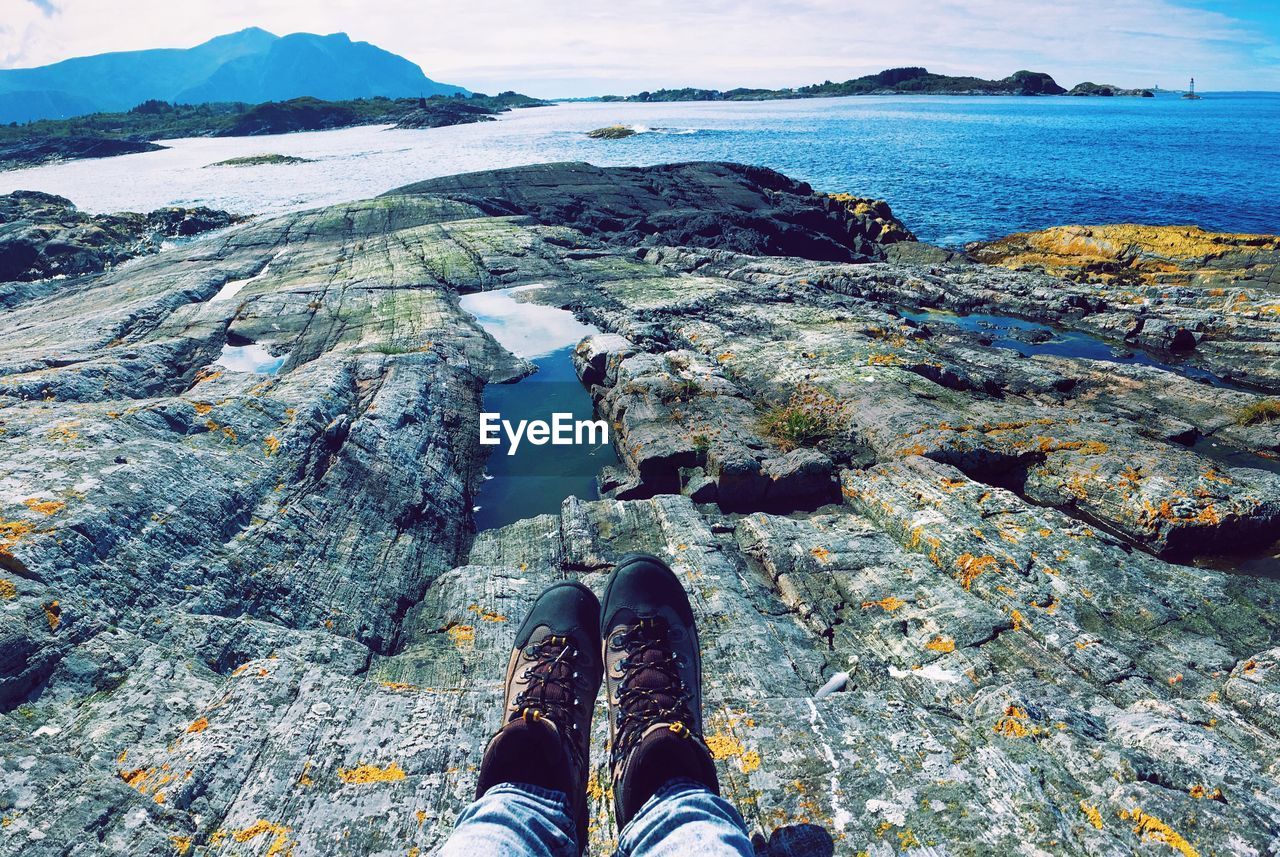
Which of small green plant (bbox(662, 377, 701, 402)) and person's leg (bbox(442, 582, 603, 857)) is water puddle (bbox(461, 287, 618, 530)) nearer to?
small green plant (bbox(662, 377, 701, 402))

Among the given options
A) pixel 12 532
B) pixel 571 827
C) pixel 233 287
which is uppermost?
pixel 233 287

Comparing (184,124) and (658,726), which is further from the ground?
(184,124)

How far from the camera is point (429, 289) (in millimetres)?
17016

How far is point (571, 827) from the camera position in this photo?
317 centimetres

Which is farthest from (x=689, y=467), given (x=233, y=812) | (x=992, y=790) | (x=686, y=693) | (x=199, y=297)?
(x=199, y=297)

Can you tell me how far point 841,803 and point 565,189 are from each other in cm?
3644

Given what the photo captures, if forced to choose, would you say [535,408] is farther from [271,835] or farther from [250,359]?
[271,835]

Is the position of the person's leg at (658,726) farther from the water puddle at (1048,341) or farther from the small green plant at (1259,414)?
the water puddle at (1048,341)

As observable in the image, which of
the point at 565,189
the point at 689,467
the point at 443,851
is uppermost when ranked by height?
the point at 565,189

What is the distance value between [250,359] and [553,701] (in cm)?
1173

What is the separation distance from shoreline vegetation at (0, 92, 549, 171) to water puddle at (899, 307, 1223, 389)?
313 ft

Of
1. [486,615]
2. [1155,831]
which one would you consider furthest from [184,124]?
[1155,831]

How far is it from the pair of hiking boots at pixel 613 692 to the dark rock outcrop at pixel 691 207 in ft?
76.8

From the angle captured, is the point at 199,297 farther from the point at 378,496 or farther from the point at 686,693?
the point at 686,693
